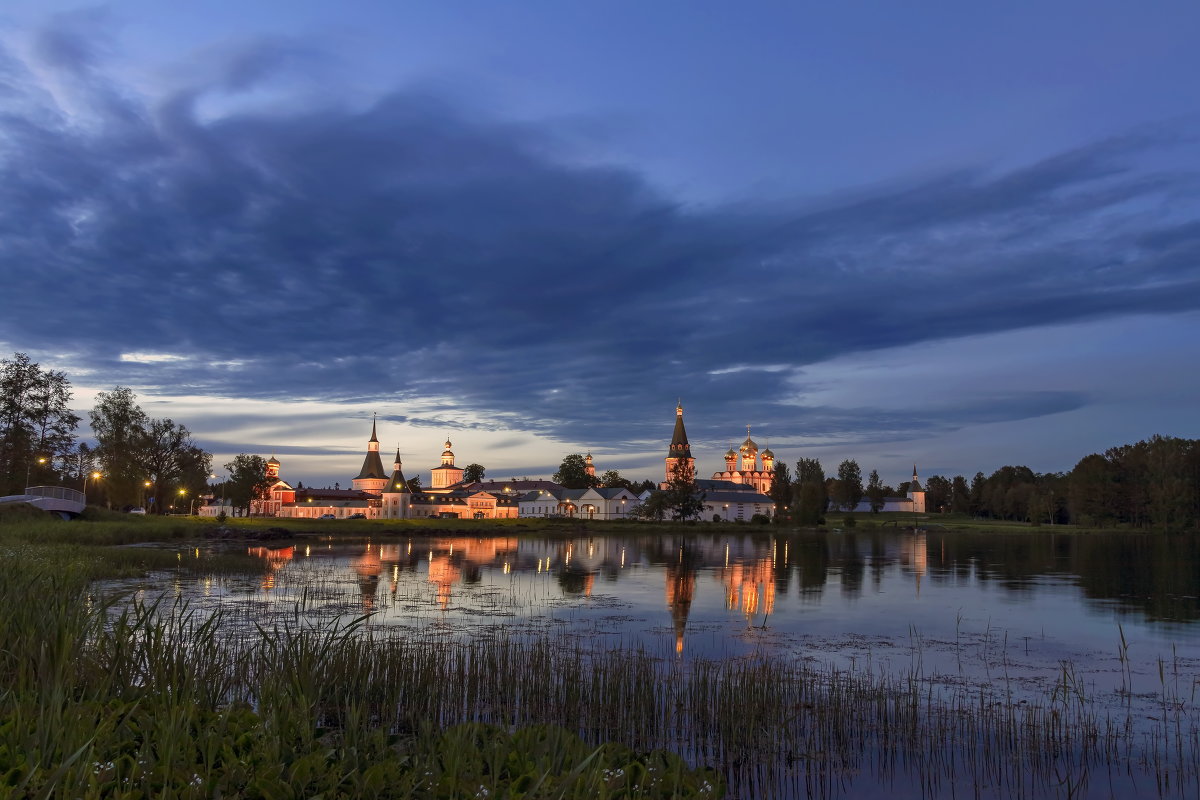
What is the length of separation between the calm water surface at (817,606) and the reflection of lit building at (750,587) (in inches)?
5.4

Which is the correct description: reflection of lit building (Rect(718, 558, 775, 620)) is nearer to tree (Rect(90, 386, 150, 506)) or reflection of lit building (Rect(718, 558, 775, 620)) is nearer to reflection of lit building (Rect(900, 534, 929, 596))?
reflection of lit building (Rect(900, 534, 929, 596))

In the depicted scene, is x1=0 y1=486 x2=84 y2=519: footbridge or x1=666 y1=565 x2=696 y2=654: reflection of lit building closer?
x1=666 y1=565 x2=696 y2=654: reflection of lit building

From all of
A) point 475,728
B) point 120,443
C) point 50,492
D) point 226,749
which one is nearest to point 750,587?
point 475,728

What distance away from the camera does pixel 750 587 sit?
44.8 metres

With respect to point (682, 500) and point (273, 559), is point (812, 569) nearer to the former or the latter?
point (273, 559)

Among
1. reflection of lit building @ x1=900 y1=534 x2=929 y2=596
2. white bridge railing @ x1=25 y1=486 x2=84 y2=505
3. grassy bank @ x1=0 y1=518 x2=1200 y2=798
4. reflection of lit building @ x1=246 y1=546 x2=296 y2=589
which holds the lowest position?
reflection of lit building @ x1=900 y1=534 x2=929 y2=596

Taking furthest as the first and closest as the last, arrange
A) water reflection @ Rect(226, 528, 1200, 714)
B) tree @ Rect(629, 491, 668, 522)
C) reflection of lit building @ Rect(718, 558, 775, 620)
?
tree @ Rect(629, 491, 668, 522) < reflection of lit building @ Rect(718, 558, 775, 620) < water reflection @ Rect(226, 528, 1200, 714)

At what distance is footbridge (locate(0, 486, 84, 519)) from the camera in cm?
6150

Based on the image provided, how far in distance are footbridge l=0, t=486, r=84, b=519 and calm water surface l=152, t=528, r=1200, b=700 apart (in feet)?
57.5

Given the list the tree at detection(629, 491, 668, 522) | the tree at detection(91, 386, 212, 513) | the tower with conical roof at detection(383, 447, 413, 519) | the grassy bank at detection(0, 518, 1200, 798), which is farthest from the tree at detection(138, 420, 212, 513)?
the grassy bank at detection(0, 518, 1200, 798)

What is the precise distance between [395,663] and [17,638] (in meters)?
6.18

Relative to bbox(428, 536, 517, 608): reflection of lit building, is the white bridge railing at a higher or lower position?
higher

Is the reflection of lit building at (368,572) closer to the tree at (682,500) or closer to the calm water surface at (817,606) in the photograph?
the calm water surface at (817,606)

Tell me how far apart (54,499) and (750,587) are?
54.7m
